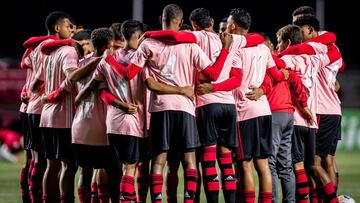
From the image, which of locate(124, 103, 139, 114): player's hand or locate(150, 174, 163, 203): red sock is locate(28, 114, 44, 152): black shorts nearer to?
locate(124, 103, 139, 114): player's hand

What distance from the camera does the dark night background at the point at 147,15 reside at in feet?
130

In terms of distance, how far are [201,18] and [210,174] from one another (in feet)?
5.76

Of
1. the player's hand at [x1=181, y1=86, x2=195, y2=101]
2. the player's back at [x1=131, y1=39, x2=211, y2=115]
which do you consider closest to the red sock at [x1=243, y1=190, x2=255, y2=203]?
the player's back at [x1=131, y1=39, x2=211, y2=115]

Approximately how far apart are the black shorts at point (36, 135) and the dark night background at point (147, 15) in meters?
26.3

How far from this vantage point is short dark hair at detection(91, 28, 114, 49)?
1080cm

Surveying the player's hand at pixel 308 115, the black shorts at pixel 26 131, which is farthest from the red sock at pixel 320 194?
the black shorts at pixel 26 131

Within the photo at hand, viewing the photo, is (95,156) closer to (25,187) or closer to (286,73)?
(25,187)

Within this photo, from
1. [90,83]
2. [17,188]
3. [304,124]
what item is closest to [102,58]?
[90,83]

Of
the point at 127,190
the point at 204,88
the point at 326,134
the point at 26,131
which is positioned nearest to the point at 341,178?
the point at 326,134

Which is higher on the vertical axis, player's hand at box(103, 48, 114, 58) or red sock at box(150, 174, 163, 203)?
player's hand at box(103, 48, 114, 58)

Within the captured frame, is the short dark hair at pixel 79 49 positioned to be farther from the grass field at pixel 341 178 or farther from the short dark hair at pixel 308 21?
the grass field at pixel 341 178

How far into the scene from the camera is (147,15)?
4266cm

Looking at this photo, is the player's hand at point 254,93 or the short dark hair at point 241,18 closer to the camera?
the player's hand at point 254,93

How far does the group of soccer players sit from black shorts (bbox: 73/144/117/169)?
0.04 ft
